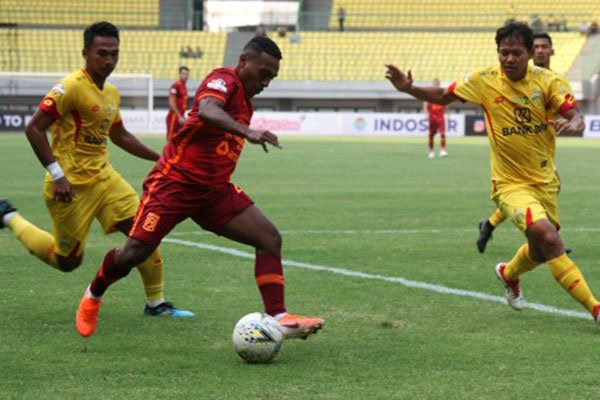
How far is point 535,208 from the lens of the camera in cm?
668

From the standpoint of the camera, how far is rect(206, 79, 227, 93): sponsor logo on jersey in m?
5.60

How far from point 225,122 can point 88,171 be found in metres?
2.10

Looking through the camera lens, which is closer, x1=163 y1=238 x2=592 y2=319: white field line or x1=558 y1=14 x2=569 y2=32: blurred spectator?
x1=163 y1=238 x2=592 y2=319: white field line

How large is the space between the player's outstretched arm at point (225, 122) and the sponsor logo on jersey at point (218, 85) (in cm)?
9

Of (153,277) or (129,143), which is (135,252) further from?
(129,143)

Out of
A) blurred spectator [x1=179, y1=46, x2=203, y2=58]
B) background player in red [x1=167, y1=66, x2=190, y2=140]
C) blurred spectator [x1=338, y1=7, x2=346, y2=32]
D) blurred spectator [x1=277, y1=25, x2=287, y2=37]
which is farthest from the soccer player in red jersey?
blurred spectator [x1=338, y1=7, x2=346, y2=32]

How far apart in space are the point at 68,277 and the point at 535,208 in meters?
3.99

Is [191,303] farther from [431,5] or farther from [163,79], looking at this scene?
[431,5]

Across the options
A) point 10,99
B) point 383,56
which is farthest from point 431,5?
point 10,99

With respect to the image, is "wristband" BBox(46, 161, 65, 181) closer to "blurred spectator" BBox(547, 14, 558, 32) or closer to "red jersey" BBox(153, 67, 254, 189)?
"red jersey" BBox(153, 67, 254, 189)

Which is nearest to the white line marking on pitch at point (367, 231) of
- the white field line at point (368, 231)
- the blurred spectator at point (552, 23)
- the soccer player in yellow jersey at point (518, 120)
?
the white field line at point (368, 231)

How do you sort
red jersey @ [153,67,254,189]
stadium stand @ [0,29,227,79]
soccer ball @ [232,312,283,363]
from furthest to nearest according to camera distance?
1. stadium stand @ [0,29,227,79]
2. red jersey @ [153,67,254,189]
3. soccer ball @ [232,312,283,363]

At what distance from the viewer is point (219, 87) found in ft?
18.4

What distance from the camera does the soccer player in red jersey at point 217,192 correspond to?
575 cm
